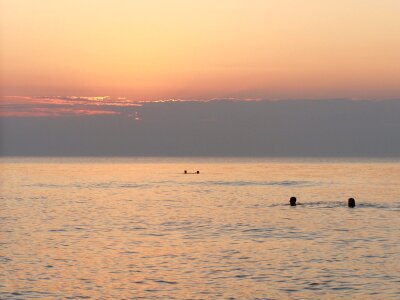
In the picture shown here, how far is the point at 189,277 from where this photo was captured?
3300 cm

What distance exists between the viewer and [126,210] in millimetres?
73812

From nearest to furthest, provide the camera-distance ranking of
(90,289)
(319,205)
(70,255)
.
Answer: (90,289), (70,255), (319,205)

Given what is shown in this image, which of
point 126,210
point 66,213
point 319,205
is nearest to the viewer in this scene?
point 66,213

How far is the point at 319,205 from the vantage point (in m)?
79.2

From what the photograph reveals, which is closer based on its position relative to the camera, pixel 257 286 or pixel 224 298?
pixel 224 298

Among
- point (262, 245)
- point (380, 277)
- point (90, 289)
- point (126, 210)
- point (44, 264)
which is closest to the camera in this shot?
point (90, 289)

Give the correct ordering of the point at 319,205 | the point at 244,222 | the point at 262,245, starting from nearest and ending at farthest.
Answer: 1. the point at 262,245
2. the point at 244,222
3. the point at 319,205

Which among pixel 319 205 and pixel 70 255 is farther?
pixel 319 205

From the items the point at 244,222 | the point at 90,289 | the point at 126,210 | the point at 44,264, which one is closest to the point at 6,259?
the point at 44,264

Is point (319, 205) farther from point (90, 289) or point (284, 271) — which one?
point (90, 289)

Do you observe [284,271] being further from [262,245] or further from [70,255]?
[70,255]

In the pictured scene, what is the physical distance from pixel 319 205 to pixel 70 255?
4504 centimetres

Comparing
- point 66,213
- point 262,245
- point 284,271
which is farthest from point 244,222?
point 284,271

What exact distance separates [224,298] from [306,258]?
1097 centimetres
